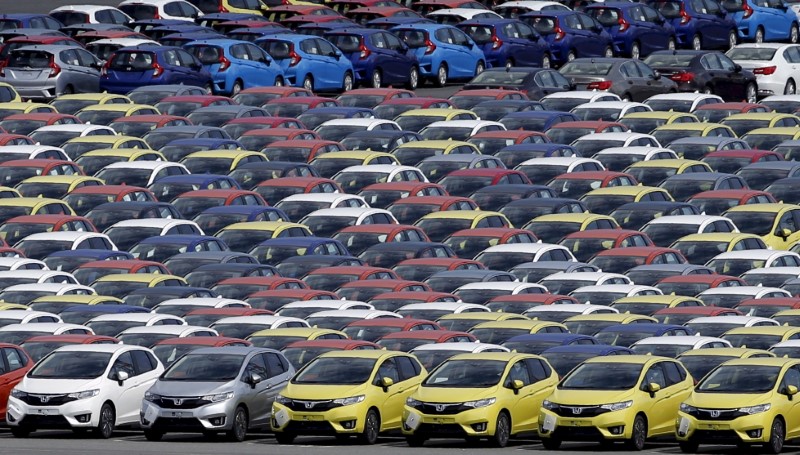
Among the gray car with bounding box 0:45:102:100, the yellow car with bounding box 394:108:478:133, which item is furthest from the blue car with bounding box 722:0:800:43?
the gray car with bounding box 0:45:102:100

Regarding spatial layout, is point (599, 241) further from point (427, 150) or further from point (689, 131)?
point (689, 131)

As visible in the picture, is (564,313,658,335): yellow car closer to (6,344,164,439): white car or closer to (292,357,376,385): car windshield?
(292,357,376,385): car windshield

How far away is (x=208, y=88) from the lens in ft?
189

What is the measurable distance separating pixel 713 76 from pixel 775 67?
2023mm

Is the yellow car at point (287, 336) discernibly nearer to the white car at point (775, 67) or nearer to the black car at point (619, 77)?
the black car at point (619, 77)

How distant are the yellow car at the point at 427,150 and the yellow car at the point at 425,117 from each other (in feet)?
9.76

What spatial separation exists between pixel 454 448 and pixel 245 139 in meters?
20.7

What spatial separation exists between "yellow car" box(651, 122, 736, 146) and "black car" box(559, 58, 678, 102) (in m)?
5.27

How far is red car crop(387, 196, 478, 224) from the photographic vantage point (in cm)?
4547

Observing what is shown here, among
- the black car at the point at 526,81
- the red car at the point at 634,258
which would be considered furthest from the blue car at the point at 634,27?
the red car at the point at 634,258

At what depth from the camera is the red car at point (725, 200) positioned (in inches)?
1807

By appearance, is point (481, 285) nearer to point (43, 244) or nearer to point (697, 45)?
point (43, 244)

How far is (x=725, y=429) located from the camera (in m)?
30.8

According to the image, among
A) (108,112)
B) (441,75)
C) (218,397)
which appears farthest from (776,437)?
(441,75)
